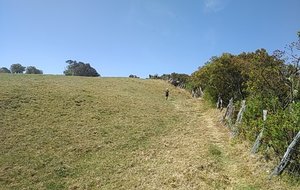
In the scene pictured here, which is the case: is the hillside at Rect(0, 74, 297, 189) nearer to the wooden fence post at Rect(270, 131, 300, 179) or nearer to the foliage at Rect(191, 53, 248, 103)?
the wooden fence post at Rect(270, 131, 300, 179)

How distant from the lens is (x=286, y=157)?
1497 centimetres

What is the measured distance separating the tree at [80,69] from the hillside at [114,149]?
90.0m

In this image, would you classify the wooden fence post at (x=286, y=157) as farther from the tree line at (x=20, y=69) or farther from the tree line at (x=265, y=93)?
the tree line at (x=20, y=69)

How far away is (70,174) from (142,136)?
26.8 feet

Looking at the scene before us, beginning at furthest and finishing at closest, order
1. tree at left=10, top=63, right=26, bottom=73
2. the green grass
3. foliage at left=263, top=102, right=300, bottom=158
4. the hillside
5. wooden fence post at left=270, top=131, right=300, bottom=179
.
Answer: tree at left=10, top=63, right=26, bottom=73
the green grass
the hillside
foliage at left=263, top=102, right=300, bottom=158
wooden fence post at left=270, top=131, right=300, bottom=179

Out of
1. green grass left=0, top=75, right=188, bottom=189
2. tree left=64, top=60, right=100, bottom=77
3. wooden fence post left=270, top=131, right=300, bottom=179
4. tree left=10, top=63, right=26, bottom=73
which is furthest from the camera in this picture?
tree left=10, top=63, right=26, bottom=73

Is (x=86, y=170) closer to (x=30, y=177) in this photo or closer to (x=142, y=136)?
(x=30, y=177)

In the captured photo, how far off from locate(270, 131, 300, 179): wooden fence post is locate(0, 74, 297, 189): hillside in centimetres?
51

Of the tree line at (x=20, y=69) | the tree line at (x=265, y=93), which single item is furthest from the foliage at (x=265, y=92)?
the tree line at (x=20, y=69)

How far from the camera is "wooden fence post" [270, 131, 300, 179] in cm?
1480

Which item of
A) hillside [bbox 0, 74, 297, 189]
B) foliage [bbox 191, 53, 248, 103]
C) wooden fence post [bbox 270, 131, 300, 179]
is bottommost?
hillside [bbox 0, 74, 297, 189]

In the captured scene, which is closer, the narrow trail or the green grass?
the narrow trail

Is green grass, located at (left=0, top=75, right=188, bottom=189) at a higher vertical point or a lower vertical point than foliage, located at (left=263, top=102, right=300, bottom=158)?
lower

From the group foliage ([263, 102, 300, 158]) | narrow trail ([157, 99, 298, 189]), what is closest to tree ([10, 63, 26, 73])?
narrow trail ([157, 99, 298, 189])
